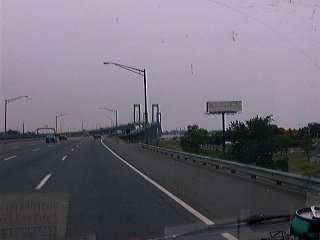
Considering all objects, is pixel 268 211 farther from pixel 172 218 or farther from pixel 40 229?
pixel 40 229

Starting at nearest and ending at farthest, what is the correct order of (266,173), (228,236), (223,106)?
(228,236) < (266,173) < (223,106)

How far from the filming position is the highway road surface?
8.88m

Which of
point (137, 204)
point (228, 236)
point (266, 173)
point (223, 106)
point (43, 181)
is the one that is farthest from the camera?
point (223, 106)

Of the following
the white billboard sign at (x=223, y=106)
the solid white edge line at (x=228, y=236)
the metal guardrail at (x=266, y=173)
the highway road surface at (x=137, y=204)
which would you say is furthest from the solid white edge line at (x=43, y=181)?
the white billboard sign at (x=223, y=106)

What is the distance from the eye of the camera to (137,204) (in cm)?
1248

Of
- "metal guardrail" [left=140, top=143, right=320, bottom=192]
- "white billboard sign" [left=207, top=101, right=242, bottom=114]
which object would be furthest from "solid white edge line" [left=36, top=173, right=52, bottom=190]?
"white billboard sign" [left=207, top=101, right=242, bottom=114]

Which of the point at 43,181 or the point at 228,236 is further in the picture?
the point at 43,181

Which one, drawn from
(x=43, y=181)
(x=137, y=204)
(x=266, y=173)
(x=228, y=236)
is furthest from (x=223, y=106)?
(x=228, y=236)

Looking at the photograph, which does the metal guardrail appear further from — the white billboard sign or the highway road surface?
the white billboard sign

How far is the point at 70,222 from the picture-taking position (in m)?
9.88

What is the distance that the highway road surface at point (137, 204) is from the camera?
888cm

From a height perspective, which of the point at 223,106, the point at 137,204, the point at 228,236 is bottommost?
the point at 137,204

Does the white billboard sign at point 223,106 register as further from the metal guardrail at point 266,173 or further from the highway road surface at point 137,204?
the highway road surface at point 137,204

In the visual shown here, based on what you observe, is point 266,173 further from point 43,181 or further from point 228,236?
point 228,236
